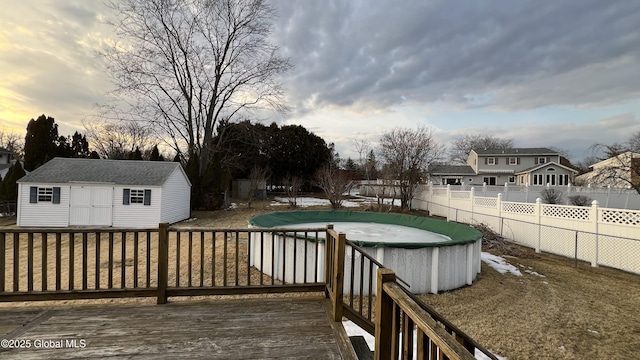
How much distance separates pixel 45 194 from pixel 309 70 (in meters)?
13.7

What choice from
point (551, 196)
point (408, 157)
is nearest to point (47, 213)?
point (408, 157)

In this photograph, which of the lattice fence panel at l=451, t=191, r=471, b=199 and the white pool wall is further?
the lattice fence panel at l=451, t=191, r=471, b=199

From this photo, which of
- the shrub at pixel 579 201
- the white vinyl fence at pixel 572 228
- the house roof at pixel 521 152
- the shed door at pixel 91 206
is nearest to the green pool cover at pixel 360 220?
the white vinyl fence at pixel 572 228

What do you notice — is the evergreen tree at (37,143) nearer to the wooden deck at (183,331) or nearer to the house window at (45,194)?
the house window at (45,194)

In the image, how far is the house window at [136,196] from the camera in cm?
1203

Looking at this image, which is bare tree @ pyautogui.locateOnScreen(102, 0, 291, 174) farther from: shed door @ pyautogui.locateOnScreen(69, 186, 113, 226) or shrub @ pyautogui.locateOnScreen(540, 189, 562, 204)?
shrub @ pyautogui.locateOnScreen(540, 189, 562, 204)

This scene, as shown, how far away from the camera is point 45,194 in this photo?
38.1ft

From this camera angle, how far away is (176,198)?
45.3 ft

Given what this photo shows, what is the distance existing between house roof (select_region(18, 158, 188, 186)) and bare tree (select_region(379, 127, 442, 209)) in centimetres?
1265

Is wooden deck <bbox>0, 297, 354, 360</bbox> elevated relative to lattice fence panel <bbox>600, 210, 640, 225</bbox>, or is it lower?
lower

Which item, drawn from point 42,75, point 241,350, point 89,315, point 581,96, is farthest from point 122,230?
point 581,96

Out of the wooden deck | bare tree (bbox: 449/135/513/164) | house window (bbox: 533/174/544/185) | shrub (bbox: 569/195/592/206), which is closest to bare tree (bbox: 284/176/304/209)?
the wooden deck

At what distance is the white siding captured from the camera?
12.6 metres

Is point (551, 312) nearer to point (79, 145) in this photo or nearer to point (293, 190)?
point (293, 190)
